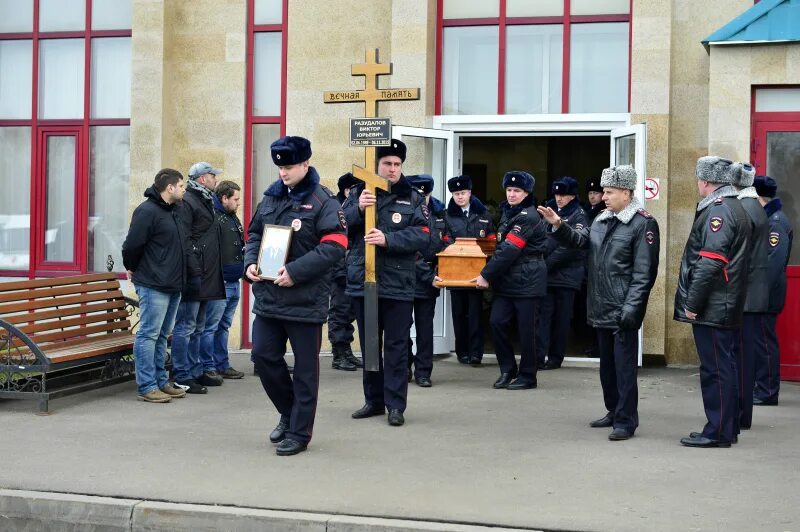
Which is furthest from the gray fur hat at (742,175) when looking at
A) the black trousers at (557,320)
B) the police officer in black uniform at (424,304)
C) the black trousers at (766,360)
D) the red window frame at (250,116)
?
the red window frame at (250,116)

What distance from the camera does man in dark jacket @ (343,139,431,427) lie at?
8.53m

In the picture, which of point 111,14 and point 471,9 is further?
point 111,14

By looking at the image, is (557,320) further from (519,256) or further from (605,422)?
(605,422)

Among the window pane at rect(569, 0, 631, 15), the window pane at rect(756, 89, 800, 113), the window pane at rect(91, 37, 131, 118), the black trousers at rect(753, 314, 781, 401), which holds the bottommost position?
the black trousers at rect(753, 314, 781, 401)

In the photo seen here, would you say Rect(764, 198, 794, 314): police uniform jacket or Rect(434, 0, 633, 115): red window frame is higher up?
Rect(434, 0, 633, 115): red window frame

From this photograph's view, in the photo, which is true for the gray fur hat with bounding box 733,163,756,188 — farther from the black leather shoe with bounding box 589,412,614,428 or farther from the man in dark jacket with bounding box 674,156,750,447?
the black leather shoe with bounding box 589,412,614,428

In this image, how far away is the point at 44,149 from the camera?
1402 cm

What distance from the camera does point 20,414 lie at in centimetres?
892

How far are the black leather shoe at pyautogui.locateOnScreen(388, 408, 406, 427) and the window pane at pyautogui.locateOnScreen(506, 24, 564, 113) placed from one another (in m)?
5.40

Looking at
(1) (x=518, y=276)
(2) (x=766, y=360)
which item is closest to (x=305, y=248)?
(1) (x=518, y=276)

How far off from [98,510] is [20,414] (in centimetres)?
317

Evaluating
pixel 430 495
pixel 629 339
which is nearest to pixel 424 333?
pixel 629 339

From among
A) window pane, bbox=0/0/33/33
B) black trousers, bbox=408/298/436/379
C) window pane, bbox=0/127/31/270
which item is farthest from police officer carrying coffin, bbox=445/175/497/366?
window pane, bbox=0/0/33/33

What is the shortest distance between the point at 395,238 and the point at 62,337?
10.8ft
